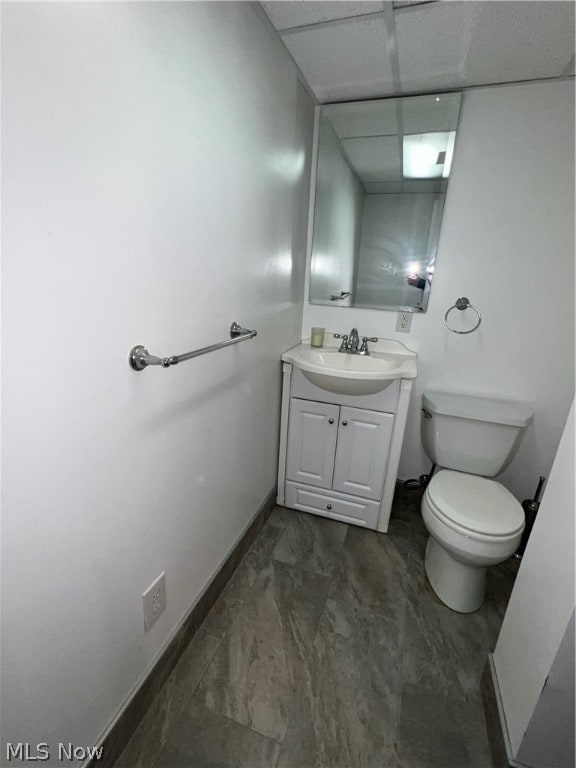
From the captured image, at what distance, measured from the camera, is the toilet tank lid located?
158 centimetres

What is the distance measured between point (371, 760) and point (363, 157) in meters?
2.39

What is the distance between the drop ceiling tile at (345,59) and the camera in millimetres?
1225

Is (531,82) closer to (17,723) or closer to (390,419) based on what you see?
(390,419)

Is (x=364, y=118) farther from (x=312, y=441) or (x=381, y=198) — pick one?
(x=312, y=441)

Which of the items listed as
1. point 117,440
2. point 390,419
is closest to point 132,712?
point 117,440

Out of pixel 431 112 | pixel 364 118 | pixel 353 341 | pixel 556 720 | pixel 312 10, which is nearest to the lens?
pixel 556 720

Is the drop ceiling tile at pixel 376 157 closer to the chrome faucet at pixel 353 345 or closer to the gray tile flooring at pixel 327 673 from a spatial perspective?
the chrome faucet at pixel 353 345

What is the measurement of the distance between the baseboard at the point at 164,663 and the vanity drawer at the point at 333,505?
35cm

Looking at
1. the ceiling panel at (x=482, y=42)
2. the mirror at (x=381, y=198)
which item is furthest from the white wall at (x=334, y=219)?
the ceiling panel at (x=482, y=42)

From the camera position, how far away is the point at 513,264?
1644 mm

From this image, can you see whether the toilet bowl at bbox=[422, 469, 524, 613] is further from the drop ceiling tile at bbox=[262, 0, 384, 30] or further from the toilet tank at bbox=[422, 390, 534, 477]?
the drop ceiling tile at bbox=[262, 0, 384, 30]

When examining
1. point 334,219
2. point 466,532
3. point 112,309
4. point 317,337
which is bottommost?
point 466,532

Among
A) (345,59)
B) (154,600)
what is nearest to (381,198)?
(345,59)

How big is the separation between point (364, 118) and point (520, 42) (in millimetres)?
663
